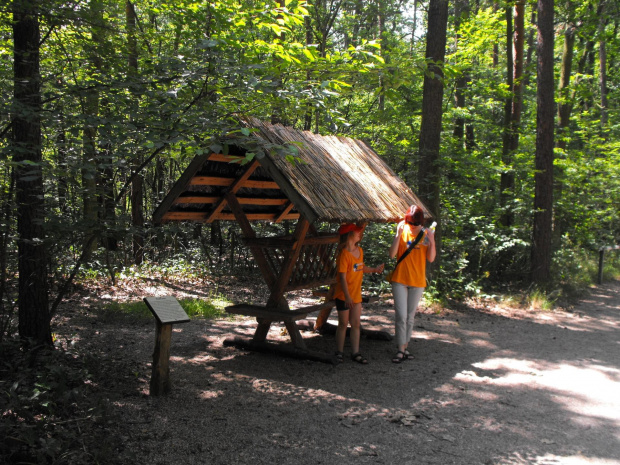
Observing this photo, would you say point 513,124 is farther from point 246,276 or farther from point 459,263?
point 246,276

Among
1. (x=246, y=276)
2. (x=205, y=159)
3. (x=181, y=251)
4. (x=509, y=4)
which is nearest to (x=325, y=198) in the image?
(x=205, y=159)

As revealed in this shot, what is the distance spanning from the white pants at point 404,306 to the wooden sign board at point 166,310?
303 centimetres

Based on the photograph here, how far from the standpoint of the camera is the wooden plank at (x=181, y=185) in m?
6.16

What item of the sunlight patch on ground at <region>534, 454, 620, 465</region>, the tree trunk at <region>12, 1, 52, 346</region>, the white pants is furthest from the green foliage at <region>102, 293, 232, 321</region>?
the sunlight patch on ground at <region>534, 454, 620, 465</region>

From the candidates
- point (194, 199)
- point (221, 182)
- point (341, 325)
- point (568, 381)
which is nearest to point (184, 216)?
point (194, 199)

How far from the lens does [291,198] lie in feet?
19.0

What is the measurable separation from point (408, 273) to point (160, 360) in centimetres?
343

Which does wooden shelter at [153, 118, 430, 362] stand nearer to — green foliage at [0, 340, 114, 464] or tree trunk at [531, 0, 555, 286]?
green foliage at [0, 340, 114, 464]

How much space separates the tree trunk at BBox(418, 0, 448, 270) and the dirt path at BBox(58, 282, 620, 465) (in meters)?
3.36

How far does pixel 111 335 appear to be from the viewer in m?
7.65

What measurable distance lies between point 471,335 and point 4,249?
699 cm

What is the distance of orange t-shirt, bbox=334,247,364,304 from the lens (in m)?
6.62

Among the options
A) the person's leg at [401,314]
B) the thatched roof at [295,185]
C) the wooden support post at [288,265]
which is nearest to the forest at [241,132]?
the thatched roof at [295,185]

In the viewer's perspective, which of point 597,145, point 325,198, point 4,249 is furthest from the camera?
point 597,145
